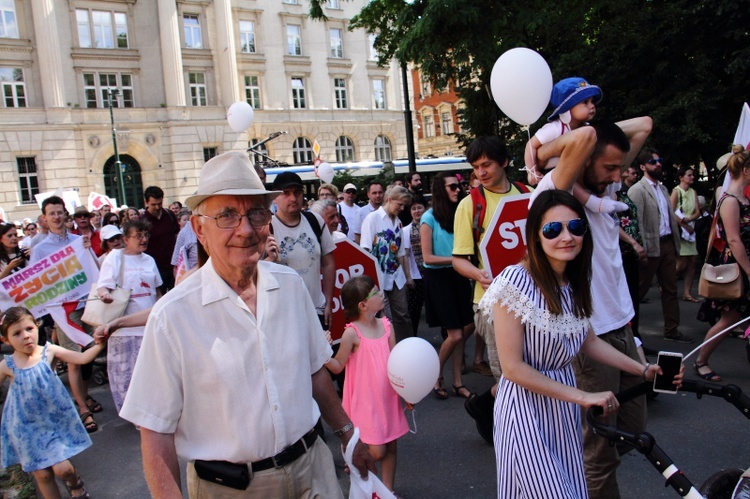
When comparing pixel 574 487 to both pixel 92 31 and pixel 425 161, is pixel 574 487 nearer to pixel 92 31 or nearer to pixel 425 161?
pixel 425 161

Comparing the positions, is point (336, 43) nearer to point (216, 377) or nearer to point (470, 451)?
point (470, 451)

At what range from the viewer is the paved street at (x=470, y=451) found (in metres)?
4.09

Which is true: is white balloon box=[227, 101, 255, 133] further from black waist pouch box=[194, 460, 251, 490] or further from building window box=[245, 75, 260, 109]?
building window box=[245, 75, 260, 109]

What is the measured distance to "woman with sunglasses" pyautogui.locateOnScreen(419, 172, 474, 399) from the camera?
5.73m

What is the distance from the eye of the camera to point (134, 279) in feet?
19.2

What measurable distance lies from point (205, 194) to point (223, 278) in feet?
1.04

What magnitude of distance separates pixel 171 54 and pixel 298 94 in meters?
9.31

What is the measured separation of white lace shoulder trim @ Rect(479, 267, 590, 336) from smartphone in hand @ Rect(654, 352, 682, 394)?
0.34 metres

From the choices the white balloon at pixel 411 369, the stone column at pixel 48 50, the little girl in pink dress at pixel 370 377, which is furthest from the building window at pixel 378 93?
the white balloon at pixel 411 369

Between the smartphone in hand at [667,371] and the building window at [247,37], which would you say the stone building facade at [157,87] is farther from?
the smartphone in hand at [667,371]

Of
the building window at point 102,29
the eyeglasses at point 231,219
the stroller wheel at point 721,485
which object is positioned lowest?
the stroller wheel at point 721,485

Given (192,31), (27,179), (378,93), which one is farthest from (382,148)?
(27,179)

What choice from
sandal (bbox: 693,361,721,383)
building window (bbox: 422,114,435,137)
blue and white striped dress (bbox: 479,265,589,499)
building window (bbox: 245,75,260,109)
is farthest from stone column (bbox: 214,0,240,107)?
blue and white striped dress (bbox: 479,265,589,499)

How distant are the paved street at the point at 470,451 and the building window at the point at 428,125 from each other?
56540 mm
